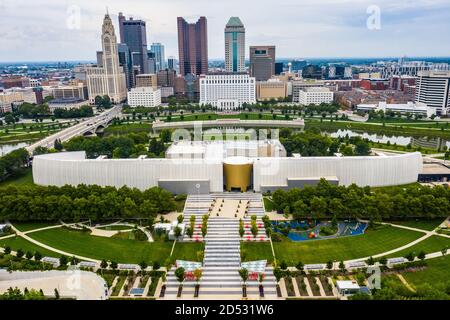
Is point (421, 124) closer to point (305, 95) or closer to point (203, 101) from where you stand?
point (305, 95)

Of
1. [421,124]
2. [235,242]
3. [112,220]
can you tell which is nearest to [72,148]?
[112,220]

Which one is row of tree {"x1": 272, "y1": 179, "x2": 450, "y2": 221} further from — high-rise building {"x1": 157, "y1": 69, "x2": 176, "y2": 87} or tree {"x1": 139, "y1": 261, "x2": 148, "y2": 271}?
high-rise building {"x1": 157, "y1": 69, "x2": 176, "y2": 87}

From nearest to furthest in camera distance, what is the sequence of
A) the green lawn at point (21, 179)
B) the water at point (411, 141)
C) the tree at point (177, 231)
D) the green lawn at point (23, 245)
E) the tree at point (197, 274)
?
the tree at point (197, 274) → the green lawn at point (23, 245) → the tree at point (177, 231) → the green lawn at point (21, 179) → the water at point (411, 141)

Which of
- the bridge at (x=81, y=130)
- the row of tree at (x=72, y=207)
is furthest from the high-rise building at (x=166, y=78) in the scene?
the row of tree at (x=72, y=207)

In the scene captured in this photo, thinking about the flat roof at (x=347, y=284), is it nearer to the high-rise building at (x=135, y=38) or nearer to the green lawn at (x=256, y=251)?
the green lawn at (x=256, y=251)

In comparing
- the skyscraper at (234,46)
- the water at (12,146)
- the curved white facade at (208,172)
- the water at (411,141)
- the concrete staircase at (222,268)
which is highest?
the skyscraper at (234,46)

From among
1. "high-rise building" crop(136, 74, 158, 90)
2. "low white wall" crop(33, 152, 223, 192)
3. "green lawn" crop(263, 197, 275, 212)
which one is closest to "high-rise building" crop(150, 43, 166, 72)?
"high-rise building" crop(136, 74, 158, 90)
